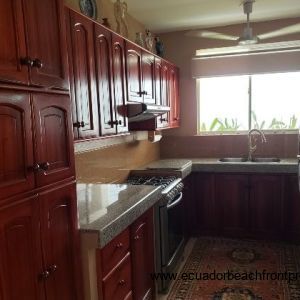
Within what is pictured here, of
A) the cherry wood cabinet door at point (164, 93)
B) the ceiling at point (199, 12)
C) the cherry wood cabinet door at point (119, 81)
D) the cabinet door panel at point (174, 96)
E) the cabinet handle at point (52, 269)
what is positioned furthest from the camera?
the cabinet door panel at point (174, 96)

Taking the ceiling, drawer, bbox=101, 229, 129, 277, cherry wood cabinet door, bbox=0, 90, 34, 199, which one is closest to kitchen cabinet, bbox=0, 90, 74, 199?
cherry wood cabinet door, bbox=0, 90, 34, 199

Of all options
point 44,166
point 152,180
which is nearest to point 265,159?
point 152,180

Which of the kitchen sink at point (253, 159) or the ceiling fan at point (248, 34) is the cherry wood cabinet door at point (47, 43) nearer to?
the ceiling fan at point (248, 34)

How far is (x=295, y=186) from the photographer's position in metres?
3.48

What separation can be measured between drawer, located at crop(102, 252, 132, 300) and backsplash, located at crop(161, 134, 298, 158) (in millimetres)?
2509

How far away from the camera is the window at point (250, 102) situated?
397cm

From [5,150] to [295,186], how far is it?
10.4 feet

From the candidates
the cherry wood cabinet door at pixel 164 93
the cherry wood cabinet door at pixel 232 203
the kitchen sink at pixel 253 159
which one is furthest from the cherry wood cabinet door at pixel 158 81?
the kitchen sink at pixel 253 159

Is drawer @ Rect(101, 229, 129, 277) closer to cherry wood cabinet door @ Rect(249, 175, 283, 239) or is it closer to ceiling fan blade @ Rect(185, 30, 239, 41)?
cherry wood cabinet door @ Rect(249, 175, 283, 239)

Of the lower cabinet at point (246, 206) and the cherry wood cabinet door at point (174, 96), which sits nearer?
the lower cabinet at point (246, 206)

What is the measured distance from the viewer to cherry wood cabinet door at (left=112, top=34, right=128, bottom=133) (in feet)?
7.84

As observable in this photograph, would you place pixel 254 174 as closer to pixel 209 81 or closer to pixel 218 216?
pixel 218 216

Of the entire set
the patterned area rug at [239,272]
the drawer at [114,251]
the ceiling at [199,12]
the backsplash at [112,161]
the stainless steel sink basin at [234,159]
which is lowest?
the patterned area rug at [239,272]

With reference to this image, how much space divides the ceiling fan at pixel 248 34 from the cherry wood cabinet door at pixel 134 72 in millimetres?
1168
